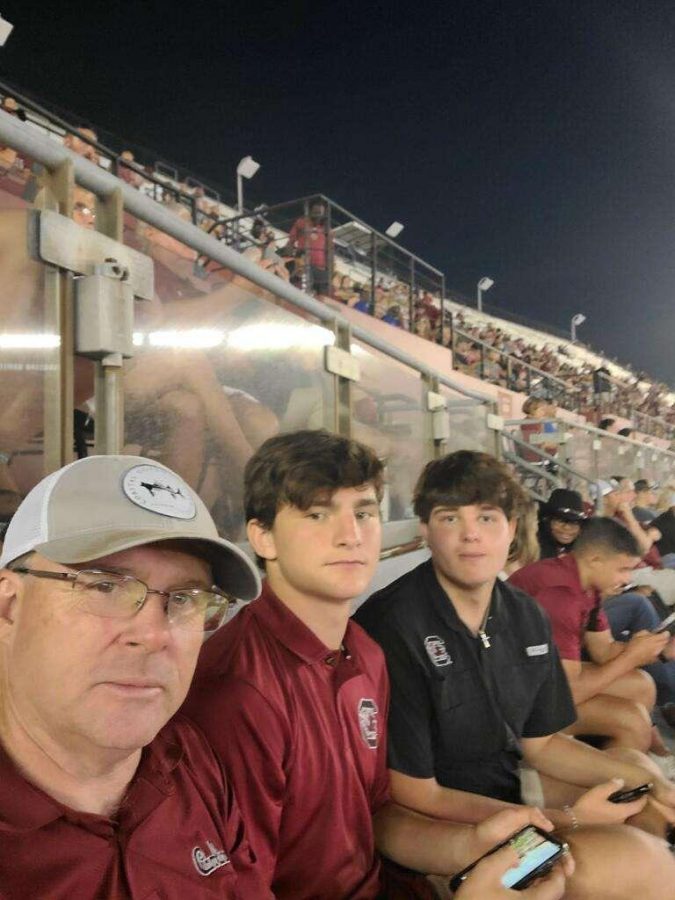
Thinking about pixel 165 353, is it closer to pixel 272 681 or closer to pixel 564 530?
pixel 272 681

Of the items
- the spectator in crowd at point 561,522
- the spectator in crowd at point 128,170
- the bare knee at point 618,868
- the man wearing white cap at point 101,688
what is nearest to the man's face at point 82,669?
the man wearing white cap at point 101,688

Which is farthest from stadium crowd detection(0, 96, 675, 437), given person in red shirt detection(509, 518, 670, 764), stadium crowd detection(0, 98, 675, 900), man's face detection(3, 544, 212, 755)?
person in red shirt detection(509, 518, 670, 764)

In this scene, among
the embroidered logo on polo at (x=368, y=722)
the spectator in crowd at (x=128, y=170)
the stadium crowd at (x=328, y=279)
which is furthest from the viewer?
the stadium crowd at (x=328, y=279)

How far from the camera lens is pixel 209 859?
3.51 ft

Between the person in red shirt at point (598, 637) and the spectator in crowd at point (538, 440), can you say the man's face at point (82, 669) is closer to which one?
the person in red shirt at point (598, 637)

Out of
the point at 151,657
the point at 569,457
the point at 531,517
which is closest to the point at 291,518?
the point at 151,657

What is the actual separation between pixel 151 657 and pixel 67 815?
239 mm

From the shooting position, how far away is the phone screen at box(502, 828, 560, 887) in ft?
4.94

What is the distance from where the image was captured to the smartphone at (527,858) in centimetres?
151

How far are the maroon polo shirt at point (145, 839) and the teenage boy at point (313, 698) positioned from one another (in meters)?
0.12

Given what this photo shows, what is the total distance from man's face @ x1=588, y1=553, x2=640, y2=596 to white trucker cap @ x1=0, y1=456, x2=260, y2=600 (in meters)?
2.58

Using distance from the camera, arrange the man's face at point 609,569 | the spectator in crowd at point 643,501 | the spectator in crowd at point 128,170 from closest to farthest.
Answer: the man's face at point 609,569
the spectator in crowd at point 128,170
the spectator in crowd at point 643,501

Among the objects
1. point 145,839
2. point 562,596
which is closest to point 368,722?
point 145,839

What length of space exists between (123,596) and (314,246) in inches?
338
